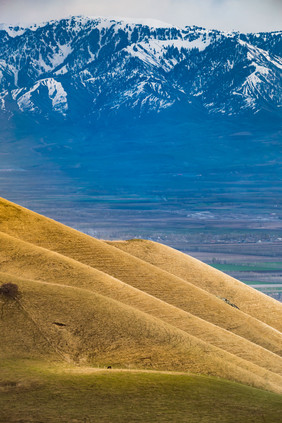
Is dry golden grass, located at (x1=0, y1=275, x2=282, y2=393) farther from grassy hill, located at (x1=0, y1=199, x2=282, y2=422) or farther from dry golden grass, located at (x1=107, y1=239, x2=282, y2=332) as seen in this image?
dry golden grass, located at (x1=107, y1=239, x2=282, y2=332)

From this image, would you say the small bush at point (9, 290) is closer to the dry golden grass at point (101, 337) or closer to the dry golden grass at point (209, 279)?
the dry golden grass at point (101, 337)

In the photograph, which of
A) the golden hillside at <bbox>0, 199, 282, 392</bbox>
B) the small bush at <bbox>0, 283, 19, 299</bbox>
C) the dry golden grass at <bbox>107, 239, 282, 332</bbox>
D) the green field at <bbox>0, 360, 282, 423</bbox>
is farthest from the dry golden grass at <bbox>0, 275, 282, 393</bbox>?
the dry golden grass at <bbox>107, 239, 282, 332</bbox>

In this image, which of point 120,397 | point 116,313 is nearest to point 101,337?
point 116,313

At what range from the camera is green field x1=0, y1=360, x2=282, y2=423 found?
3409 centimetres

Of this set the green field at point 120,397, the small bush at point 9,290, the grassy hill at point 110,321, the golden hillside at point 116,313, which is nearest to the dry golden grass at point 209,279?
the golden hillside at point 116,313

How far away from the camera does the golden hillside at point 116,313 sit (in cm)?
4372

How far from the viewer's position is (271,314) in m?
73.2

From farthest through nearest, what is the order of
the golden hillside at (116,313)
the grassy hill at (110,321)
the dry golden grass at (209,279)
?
1. the dry golden grass at (209,279)
2. the golden hillside at (116,313)
3. the grassy hill at (110,321)

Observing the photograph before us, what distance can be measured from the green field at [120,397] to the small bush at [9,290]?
19.9 feet

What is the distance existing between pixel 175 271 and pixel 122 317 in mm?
28736

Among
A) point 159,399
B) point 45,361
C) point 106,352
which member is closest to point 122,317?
point 106,352

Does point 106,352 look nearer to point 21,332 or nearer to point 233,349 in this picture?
point 21,332

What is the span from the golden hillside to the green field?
274cm

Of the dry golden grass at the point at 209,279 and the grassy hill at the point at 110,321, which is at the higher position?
the dry golden grass at the point at 209,279
